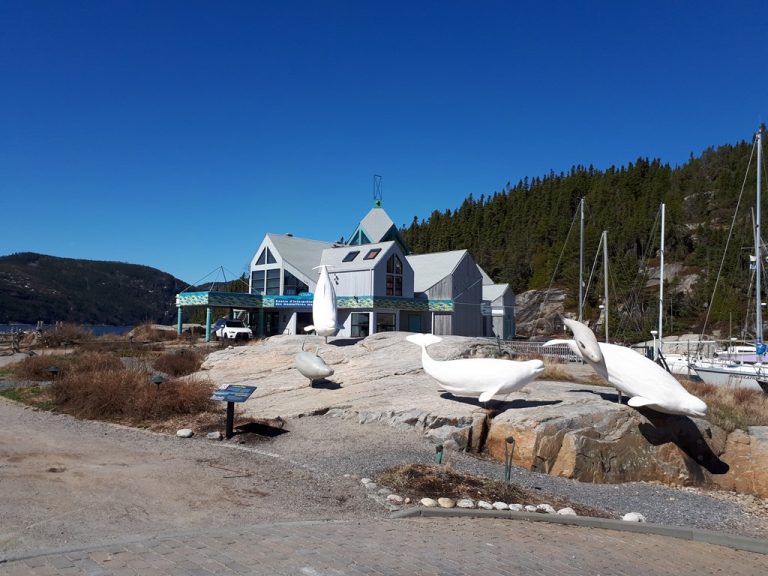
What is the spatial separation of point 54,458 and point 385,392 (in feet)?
24.9

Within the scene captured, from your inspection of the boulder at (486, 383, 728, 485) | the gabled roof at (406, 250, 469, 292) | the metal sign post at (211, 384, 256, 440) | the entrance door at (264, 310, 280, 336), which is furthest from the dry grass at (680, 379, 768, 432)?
the entrance door at (264, 310, 280, 336)

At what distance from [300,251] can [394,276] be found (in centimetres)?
917

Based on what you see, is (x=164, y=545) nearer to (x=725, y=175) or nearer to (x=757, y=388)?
(x=757, y=388)

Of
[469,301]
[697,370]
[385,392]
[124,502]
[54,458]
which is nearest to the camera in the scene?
[124,502]

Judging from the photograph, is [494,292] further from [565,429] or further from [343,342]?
[565,429]

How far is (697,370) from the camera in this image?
90.7 ft

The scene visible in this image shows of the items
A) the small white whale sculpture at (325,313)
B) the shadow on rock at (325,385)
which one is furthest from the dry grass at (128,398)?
the small white whale sculpture at (325,313)

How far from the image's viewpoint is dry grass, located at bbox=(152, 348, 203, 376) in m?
22.8

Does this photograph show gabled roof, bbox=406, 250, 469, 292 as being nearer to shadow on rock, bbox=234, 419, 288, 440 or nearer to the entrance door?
the entrance door

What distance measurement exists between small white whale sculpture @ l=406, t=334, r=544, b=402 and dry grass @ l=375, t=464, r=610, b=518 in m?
3.06

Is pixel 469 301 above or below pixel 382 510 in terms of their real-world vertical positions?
above

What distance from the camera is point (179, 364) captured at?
23281 millimetres

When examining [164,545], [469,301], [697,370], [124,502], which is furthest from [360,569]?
[469,301]

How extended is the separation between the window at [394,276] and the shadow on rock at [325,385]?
23115 mm
